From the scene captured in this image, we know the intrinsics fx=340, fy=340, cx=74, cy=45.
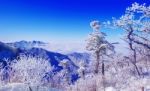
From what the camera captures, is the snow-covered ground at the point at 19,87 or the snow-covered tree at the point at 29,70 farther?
the snow-covered tree at the point at 29,70

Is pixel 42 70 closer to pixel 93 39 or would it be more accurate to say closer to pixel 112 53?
pixel 93 39

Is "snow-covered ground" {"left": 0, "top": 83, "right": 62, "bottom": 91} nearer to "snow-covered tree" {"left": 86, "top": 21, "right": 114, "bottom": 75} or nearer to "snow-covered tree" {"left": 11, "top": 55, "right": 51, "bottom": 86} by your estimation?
"snow-covered tree" {"left": 11, "top": 55, "right": 51, "bottom": 86}

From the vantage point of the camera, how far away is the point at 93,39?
58.4 metres

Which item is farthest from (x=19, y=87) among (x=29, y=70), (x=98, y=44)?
(x=98, y=44)

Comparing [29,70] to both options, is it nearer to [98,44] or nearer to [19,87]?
[19,87]

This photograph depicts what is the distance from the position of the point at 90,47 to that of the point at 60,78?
121 feet

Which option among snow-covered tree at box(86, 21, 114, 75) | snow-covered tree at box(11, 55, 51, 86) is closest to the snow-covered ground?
snow-covered tree at box(11, 55, 51, 86)

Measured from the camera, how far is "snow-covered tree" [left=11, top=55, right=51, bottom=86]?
49.9 feet

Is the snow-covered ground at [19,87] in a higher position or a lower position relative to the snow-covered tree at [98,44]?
lower

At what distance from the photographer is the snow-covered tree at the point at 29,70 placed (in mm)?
15219

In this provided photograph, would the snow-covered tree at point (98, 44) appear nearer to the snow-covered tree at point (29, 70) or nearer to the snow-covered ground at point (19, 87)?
the snow-covered tree at point (29, 70)

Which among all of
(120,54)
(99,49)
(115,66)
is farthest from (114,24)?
(115,66)

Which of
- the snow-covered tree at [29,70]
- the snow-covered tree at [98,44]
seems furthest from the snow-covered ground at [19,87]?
the snow-covered tree at [98,44]

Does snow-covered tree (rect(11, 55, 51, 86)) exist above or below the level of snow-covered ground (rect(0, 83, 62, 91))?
above
